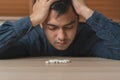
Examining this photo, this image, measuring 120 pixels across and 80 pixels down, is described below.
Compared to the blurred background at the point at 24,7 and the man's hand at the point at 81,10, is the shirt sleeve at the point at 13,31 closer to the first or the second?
the man's hand at the point at 81,10

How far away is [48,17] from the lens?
1.26m

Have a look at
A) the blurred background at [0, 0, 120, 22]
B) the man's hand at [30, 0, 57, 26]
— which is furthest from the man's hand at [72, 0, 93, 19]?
the blurred background at [0, 0, 120, 22]

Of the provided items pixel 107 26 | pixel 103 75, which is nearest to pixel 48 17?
pixel 107 26

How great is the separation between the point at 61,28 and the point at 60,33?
2 centimetres

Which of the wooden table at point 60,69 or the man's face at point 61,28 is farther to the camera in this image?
the man's face at point 61,28

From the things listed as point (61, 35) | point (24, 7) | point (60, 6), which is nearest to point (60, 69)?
point (61, 35)

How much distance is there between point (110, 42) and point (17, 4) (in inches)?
45.5

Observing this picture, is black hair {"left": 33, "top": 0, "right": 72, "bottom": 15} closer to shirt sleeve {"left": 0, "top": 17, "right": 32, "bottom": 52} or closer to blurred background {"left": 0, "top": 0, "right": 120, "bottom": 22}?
shirt sleeve {"left": 0, "top": 17, "right": 32, "bottom": 52}

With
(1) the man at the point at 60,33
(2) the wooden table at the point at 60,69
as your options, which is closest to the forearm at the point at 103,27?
(1) the man at the point at 60,33

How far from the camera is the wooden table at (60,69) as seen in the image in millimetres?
930

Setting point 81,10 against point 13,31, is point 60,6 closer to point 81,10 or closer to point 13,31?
point 81,10

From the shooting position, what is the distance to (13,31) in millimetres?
1228

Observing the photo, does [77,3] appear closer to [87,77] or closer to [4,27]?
[4,27]

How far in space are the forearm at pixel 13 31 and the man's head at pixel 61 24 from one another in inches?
3.4
